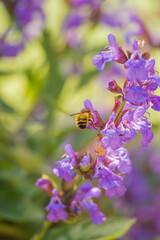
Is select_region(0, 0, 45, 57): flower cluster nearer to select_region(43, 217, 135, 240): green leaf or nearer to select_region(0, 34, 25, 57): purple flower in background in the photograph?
select_region(0, 34, 25, 57): purple flower in background

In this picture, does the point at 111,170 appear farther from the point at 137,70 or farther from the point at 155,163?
the point at 155,163

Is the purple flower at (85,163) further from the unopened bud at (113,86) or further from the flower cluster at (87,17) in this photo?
the flower cluster at (87,17)

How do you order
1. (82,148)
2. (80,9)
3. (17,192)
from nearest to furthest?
(17,192)
(82,148)
(80,9)

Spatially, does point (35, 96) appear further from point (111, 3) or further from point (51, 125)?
point (111, 3)

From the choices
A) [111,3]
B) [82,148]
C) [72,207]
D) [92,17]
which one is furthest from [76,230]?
[111,3]

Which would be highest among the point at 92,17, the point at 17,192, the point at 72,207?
the point at 92,17

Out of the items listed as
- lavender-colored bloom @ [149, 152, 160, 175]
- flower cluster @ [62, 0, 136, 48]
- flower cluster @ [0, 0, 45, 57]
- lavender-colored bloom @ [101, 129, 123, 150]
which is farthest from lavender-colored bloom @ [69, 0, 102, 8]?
lavender-colored bloom @ [101, 129, 123, 150]

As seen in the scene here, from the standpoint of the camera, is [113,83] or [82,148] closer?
[113,83]
